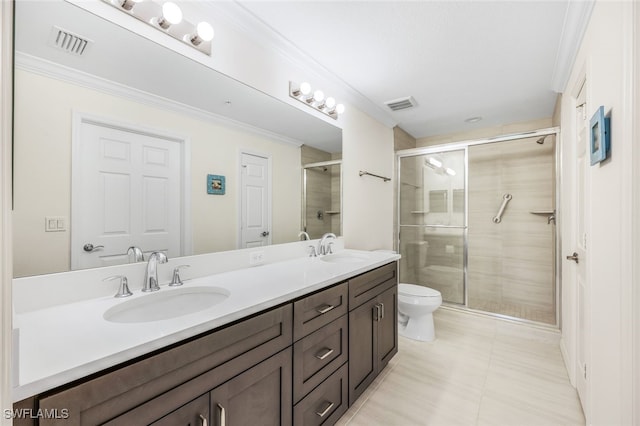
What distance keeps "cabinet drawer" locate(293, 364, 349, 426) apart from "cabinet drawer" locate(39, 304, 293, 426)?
0.34 m

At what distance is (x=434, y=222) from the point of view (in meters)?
3.49

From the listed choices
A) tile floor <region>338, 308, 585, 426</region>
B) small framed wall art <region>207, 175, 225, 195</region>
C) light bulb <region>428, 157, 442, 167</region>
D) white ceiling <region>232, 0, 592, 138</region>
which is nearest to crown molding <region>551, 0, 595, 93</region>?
white ceiling <region>232, 0, 592, 138</region>

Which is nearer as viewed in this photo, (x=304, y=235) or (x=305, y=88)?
(x=305, y=88)

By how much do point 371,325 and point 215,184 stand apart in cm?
127

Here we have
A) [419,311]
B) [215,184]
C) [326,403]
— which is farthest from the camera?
[419,311]

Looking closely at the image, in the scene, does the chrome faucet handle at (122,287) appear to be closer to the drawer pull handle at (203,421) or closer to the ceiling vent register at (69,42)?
Result: the drawer pull handle at (203,421)

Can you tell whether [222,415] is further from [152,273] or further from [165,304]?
[152,273]

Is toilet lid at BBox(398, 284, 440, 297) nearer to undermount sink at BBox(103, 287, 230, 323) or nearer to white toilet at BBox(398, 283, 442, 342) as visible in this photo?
white toilet at BBox(398, 283, 442, 342)

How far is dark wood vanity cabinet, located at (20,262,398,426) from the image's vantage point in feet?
2.15

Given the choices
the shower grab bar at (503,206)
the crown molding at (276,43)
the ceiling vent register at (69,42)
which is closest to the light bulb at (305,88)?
the crown molding at (276,43)

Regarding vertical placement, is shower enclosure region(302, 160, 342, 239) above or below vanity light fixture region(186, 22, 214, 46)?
below

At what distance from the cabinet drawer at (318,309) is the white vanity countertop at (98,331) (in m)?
0.05

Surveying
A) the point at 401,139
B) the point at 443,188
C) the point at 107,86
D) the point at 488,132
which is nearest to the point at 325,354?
the point at 107,86

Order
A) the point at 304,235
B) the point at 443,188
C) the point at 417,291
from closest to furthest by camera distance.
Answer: the point at 304,235
the point at 417,291
the point at 443,188
